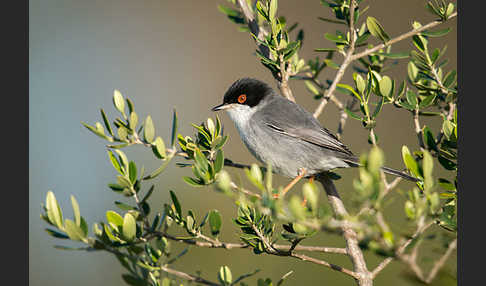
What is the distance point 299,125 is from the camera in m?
3.77

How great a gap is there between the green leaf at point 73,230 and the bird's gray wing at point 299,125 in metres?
2.11

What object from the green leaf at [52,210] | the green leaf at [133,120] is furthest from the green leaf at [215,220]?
the green leaf at [52,210]

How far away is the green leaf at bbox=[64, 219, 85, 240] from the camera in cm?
192

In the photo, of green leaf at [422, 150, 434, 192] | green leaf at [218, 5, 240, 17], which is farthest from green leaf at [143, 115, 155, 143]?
green leaf at [218, 5, 240, 17]

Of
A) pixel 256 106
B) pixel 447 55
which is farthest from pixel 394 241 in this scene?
pixel 447 55

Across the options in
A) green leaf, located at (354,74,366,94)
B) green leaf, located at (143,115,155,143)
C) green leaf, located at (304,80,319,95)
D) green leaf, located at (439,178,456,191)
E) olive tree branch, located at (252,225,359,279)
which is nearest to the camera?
green leaf, located at (439,178,456,191)

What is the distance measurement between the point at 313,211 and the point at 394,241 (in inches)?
11.0

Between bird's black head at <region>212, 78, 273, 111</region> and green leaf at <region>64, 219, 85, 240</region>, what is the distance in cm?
217

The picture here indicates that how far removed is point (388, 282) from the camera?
11.9 feet

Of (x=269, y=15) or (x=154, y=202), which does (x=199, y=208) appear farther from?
(x=269, y=15)

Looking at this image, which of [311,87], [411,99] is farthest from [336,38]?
[311,87]

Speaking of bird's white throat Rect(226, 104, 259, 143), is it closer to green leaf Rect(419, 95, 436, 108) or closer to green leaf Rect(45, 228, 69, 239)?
green leaf Rect(419, 95, 436, 108)

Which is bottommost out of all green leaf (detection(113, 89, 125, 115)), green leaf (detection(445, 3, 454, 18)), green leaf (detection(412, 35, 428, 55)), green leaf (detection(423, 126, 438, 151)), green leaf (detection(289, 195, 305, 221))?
green leaf (detection(423, 126, 438, 151))

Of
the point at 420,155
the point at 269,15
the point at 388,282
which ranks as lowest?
the point at 388,282
